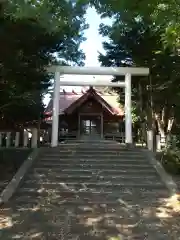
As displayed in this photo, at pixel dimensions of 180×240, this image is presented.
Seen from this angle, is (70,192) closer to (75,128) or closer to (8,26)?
(8,26)

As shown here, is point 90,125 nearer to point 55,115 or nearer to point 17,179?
point 55,115

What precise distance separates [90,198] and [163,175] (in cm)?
325

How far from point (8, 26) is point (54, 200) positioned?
18.5 feet

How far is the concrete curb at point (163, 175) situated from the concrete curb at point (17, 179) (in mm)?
4557

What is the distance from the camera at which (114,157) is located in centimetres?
1394

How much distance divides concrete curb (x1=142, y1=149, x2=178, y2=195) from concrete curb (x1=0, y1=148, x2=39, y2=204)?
456 cm

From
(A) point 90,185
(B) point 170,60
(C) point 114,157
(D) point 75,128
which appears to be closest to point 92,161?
(C) point 114,157

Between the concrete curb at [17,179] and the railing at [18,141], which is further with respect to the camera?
the railing at [18,141]

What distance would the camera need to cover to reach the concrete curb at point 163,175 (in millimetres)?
10703

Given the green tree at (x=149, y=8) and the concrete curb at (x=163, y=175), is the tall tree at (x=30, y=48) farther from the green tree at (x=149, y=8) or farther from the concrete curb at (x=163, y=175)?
the concrete curb at (x=163, y=175)

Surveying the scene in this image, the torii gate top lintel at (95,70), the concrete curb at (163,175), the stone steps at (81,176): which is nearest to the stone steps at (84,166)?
the concrete curb at (163,175)

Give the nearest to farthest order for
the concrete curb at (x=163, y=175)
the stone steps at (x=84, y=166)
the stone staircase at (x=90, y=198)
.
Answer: the stone staircase at (x=90, y=198), the concrete curb at (x=163, y=175), the stone steps at (x=84, y=166)

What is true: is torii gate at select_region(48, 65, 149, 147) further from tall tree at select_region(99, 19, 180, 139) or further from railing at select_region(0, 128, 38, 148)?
tall tree at select_region(99, 19, 180, 139)

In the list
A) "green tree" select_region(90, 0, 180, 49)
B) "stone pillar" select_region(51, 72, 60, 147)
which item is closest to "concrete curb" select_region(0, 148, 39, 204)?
"stone pillar" select_region(51, 72, 60, 147)
